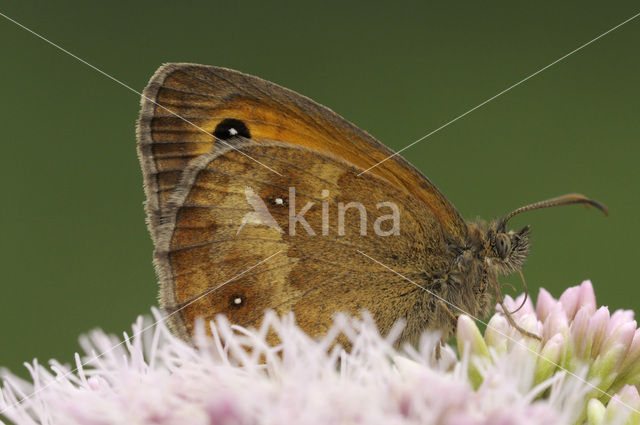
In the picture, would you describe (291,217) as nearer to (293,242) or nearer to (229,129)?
(293,242)

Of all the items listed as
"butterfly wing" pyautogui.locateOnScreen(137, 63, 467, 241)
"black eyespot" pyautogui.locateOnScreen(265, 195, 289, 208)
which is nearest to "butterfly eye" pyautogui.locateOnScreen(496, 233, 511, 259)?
"butterfly wing" pyautogui.locateOnScreen(137, 63, 467, 241)

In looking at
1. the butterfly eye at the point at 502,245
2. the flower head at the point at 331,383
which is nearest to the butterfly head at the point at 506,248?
the butterfly eye at the point at 502,245

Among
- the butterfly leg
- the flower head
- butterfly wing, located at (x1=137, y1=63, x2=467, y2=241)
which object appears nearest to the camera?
the flower head

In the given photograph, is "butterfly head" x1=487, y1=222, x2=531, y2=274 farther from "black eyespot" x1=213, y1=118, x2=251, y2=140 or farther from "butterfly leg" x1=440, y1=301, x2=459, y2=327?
"black eyespot" x1=213, y1=118, x2=251, y2=140

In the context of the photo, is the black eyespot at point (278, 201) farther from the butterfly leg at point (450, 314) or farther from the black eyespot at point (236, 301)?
the butterfly leg at point (450, 314)

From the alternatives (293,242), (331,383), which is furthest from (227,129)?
(331,383)

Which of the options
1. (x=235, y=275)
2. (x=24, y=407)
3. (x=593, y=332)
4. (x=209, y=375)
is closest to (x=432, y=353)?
(x=593, y=332)

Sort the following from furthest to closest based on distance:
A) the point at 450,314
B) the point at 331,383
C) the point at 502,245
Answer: the point at 502,245 → the point at 450,314 → the point at 331,383
